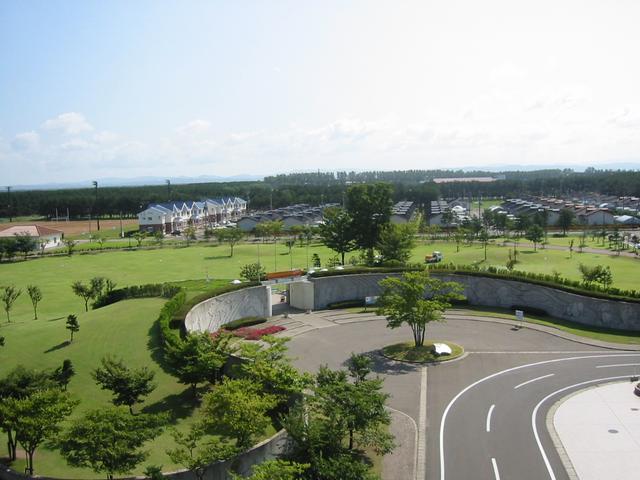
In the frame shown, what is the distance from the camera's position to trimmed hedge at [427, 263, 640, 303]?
35.9m

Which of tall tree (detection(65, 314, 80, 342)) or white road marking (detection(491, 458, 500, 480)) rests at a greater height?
tall tree (detection(65, 314, 80, 342))

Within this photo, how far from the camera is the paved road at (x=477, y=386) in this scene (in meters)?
19.9

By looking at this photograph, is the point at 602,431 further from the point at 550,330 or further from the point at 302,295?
A: the point at 302,295

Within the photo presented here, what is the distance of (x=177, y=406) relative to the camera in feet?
82.1

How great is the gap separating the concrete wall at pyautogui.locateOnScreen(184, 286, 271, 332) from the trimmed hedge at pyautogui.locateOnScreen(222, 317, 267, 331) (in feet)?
1.31

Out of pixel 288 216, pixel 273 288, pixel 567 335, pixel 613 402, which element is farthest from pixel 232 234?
pixel 613 402

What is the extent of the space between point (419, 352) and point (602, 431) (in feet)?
38.0

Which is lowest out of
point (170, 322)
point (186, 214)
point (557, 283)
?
point (170, 322)

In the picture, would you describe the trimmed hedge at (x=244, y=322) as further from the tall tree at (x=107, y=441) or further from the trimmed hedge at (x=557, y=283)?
the tall tree at (x=107, y=441)

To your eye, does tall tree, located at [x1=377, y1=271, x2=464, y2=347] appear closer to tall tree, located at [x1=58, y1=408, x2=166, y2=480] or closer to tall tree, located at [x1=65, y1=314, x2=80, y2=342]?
tall tree, located at [x1=58, y1=408, x2=166, y2=480]

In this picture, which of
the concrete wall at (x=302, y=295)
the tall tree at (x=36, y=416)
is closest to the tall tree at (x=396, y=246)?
the concrete wall at (x=302, y=295)

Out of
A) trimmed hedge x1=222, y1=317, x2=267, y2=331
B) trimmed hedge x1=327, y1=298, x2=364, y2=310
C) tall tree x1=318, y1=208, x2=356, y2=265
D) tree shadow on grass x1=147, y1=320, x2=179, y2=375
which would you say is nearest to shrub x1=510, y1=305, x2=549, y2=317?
trimmed hedge x1=327, y1=298, x2=364, y2=310

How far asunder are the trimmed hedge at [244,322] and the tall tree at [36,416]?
20733 mm

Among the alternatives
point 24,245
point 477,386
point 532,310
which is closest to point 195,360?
point 477,386
